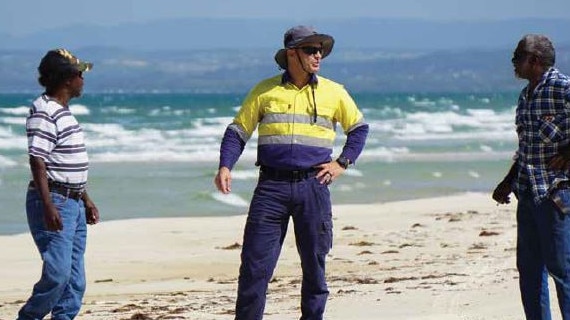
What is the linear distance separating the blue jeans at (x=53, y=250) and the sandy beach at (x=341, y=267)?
5.79 feet

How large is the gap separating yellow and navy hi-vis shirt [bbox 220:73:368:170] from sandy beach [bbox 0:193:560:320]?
1782mm

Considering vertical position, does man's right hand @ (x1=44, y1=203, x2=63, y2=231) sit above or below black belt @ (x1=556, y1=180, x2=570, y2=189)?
below

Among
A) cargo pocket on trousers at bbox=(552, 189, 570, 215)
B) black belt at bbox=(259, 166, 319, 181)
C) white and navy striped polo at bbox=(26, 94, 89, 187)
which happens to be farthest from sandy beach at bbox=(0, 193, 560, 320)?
white and navy striped polo at bbox=(26, 94, 89, 187)

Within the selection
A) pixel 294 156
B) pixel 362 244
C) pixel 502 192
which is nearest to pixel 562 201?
pixel 502 192

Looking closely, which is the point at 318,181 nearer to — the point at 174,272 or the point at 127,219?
the point at 174,272

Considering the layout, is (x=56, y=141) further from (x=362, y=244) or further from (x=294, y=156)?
(x=362, y=244)

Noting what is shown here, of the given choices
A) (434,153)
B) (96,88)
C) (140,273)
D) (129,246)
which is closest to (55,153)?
(140,273)

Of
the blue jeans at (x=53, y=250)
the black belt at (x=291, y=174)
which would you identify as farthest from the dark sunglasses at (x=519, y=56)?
the blue jeans at (x=53, y=250)

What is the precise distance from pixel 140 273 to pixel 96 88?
540ft

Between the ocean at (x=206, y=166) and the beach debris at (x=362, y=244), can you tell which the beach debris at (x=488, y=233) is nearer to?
the beach debris at (x=362, y=244)

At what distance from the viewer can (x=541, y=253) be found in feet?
24.0

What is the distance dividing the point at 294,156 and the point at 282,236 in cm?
47

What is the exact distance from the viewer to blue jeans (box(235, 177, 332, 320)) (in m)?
7.49

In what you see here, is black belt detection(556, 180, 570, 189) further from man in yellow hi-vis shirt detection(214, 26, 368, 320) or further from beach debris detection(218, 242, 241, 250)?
beach debris detection(218, 242, 241, 250)
